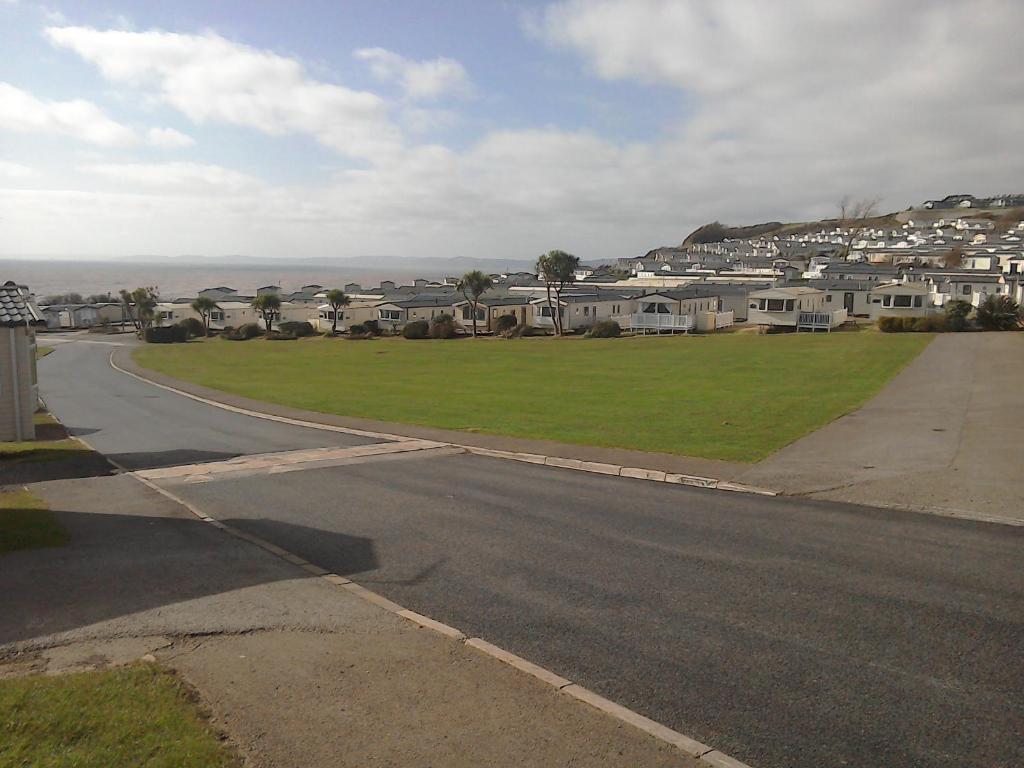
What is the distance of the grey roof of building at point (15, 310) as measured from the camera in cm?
1927

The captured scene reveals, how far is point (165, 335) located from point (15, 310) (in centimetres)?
7719

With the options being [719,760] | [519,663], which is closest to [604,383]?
[519,663]

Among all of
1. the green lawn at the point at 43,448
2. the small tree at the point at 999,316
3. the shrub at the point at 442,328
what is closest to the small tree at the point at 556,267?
the shrub at the point at 442,328

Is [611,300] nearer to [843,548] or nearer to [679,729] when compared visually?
[843,548]

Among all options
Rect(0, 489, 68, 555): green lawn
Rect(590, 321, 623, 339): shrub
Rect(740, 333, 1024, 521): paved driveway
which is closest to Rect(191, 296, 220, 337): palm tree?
Rect(590, 321, 623, 339): shrub

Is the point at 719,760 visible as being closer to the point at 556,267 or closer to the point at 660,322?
the point at 660,322

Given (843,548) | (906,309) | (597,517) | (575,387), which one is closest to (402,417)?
(575,387)

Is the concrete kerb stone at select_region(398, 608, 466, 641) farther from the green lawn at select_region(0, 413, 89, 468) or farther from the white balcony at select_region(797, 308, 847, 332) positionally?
the white balcony at select_region(797, 308, 847, 332)

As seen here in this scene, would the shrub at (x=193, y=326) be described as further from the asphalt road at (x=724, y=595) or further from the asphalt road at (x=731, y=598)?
the asphalt road at (x=731, y=598)

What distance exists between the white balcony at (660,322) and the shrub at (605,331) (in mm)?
1921

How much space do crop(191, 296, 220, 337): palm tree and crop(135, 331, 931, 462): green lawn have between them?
112 feet

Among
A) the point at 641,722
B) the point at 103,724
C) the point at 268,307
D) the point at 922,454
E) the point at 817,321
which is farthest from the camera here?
the point at 268,307

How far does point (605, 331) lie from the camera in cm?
6788

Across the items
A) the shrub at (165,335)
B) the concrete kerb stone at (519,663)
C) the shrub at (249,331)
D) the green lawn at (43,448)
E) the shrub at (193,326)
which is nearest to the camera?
the concrete kerb stone at (519,663)
